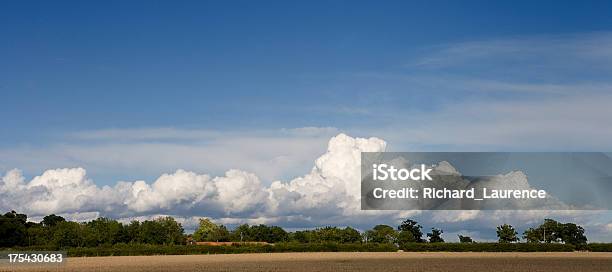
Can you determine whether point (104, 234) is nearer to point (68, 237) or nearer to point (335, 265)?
point (68, 237)

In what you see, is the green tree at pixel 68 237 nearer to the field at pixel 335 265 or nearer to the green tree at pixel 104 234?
the green tree at pixel 104 234

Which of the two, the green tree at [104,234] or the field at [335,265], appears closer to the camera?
the field at [335,265]

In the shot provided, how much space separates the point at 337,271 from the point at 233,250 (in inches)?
2760

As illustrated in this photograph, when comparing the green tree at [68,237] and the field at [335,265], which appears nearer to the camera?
the field at [335,265]

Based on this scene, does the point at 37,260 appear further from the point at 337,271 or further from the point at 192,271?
the point at 337,271

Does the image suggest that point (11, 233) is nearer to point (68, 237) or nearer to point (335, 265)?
point (68, 237)

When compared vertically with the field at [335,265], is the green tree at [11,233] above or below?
above

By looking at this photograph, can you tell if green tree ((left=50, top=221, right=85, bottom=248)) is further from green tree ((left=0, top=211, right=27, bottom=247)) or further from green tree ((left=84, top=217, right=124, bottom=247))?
green tree ((left=0, top=211, right=27, bottom=247))

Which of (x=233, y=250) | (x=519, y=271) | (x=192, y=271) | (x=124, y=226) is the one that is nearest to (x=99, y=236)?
(x=124, y=226)

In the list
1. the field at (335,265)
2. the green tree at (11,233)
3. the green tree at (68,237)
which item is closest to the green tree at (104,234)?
the green tree at (68,237)

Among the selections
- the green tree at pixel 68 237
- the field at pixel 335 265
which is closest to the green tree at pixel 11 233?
the green tree at pixel 68 237

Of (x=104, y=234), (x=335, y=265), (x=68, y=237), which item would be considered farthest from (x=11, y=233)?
(x=335, y=265)

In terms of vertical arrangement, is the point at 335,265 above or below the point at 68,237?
below

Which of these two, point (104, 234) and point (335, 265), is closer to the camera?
point (335, 265)
